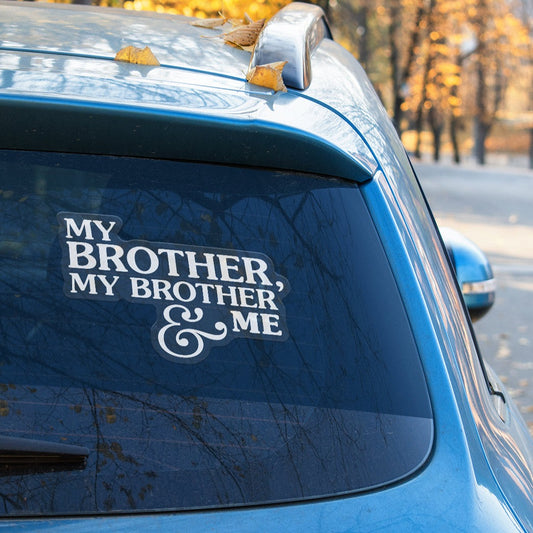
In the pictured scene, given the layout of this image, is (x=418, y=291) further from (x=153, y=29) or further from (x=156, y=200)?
(x=153, y=29)

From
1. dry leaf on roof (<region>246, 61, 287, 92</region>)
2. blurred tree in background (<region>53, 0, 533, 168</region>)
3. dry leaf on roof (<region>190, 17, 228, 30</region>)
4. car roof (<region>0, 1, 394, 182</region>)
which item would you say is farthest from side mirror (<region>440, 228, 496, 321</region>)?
blurred tree in background (<region>53, 0, 533, 168</region>)

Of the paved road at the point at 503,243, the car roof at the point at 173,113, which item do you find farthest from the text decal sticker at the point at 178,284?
the paved road at the point at 503,243

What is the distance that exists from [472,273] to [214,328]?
1.53 meters

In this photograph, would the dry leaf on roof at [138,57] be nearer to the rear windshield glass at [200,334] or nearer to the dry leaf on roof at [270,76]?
the dry leaf on roof at [270,76]

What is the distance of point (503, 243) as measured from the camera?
573 inches

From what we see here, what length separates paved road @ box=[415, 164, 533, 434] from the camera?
7809mm

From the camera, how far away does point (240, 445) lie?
1.46 m

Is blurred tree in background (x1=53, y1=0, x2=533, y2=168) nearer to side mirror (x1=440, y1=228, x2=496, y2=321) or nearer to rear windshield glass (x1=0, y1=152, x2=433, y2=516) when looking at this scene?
side mirror (x1=440, y1=228, x2=496, y2=321)

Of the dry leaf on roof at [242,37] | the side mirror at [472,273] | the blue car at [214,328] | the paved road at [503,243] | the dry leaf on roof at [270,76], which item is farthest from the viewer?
the paved road at [503,243]

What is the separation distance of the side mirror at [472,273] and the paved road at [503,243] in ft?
11.5

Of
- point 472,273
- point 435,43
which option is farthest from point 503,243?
point 435,43

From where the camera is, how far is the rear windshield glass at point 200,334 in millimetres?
1447

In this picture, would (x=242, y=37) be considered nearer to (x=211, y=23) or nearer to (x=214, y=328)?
(x=211, y=23)

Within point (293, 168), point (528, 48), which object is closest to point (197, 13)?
point (293, 168)
